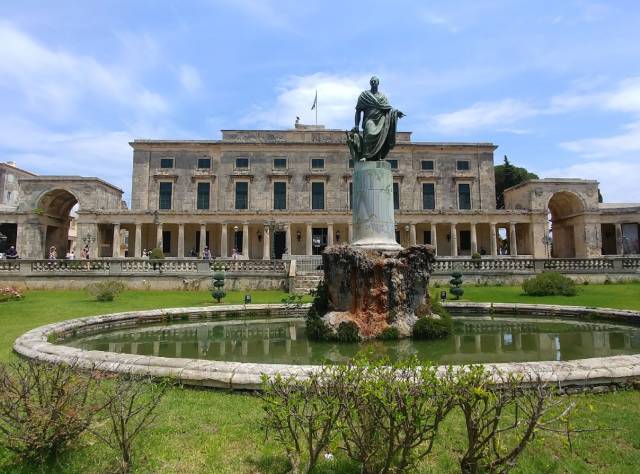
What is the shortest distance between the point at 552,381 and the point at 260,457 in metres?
3.55

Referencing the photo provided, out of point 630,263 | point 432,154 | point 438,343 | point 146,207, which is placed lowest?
point 438,343

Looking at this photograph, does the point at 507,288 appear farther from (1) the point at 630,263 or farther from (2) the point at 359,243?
(2) the point at 359,243

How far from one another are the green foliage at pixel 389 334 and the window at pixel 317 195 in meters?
37.2

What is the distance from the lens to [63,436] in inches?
140

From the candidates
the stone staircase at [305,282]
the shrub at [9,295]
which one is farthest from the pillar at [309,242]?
the shrub at [9,295]

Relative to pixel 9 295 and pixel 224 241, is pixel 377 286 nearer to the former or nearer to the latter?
pixel 9 295

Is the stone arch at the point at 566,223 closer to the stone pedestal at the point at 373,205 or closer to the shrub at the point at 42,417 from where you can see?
the stone pedestal at the point at 373,205

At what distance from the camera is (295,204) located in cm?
4597

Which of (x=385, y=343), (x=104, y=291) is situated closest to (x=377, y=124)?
(x=385, y=343)

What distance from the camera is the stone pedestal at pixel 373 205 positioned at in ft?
35.4

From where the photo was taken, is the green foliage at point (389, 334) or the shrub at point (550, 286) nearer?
the green foliage at point (389, 334)

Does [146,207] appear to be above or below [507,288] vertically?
above

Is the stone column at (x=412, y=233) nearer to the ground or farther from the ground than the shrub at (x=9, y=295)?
farther from the ground

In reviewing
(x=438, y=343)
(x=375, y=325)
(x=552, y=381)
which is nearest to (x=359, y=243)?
(x=375, y=325)
